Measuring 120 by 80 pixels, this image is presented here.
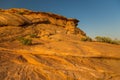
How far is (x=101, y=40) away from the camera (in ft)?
63.8

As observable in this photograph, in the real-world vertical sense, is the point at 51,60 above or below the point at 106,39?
below

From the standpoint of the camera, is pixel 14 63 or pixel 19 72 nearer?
pixel 19 72

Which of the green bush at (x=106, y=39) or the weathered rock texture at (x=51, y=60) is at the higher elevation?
the green bush at (x=106, y=39)

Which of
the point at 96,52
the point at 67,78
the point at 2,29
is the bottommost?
the point at 67,78

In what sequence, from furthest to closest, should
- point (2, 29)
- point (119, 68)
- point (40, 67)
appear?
point (2, 29), point (119, 68), point (40, 67)

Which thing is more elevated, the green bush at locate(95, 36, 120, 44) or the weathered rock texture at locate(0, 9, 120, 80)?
the green bush at locate(95, 36, 120, 44)

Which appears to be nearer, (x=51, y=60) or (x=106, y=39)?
(x=51, y=60)

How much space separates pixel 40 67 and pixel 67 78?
4.85 ft

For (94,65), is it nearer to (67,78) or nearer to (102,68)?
(102,68)

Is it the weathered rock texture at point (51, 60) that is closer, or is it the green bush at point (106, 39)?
the weathered rock texture at point (51, 60)

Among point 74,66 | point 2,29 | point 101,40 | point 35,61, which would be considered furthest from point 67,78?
point 101,40

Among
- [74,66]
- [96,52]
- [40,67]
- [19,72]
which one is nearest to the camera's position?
[19,72]

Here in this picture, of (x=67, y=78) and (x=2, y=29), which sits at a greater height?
(x=2, y=29)

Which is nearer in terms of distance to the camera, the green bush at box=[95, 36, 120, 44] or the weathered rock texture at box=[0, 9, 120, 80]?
the weathered rock texture at box=[0, 9, 120, 80]
